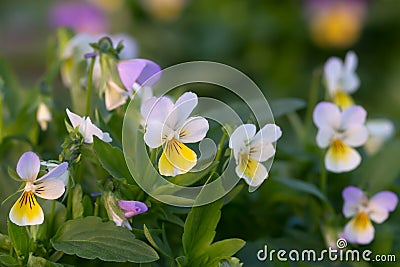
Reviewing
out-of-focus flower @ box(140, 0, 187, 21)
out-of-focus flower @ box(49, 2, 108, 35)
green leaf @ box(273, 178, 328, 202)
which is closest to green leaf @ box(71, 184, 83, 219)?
green leaf @ box(273, 178, 328, 202)

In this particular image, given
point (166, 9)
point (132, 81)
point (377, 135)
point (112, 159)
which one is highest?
point (166, 9)

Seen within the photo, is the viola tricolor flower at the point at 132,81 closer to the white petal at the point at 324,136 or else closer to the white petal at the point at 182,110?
the white petal at the point at 182,110

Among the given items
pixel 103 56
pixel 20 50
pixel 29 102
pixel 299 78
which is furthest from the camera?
pixel 20 50

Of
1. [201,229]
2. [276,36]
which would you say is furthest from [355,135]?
[276,36]

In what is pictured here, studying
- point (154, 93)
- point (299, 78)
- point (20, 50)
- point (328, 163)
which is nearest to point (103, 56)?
point (154, 93)

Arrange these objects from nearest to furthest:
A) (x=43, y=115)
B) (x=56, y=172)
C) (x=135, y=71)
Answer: (x=56, y=172) → (x=135, y=71) → (x=43, y=115)

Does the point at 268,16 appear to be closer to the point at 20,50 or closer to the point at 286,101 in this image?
the point at 20,50

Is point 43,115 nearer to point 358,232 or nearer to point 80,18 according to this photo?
point 358,232
